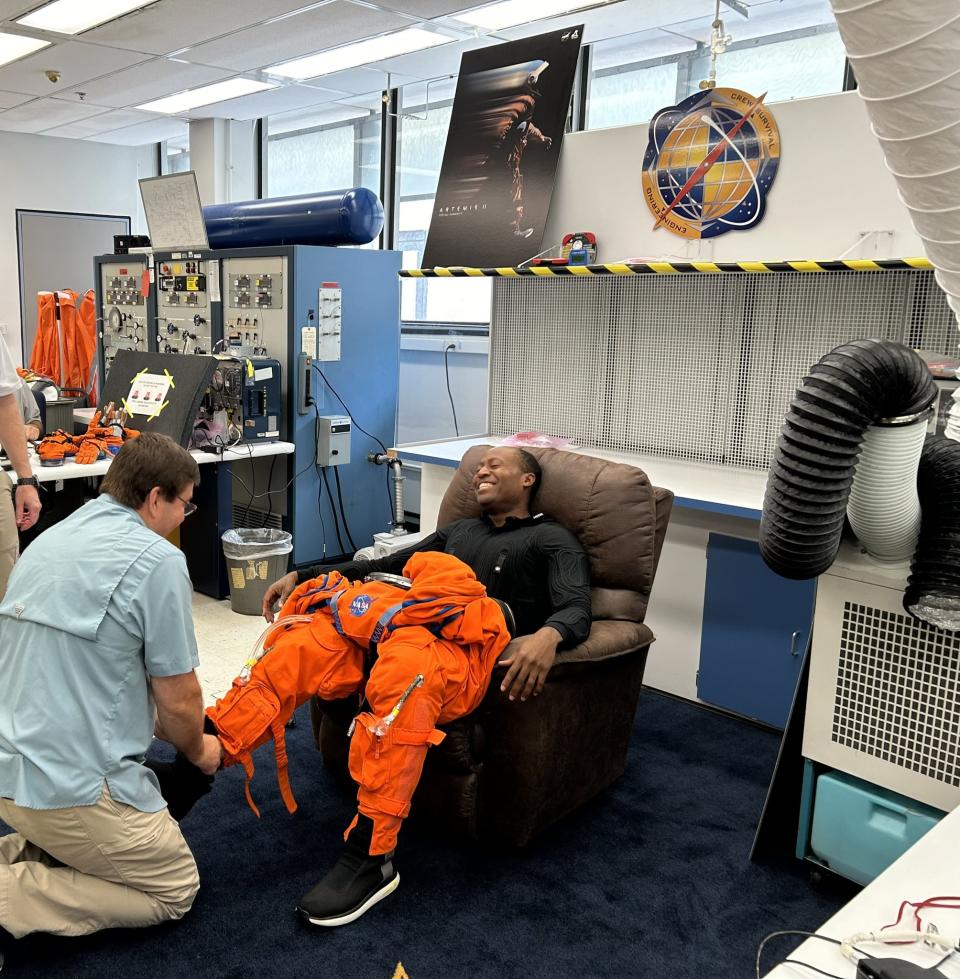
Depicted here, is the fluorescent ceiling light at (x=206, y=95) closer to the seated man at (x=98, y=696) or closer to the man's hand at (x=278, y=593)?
the man's hand at (x=278, y=593)

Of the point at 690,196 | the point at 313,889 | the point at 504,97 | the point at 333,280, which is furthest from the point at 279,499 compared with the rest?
the point at 313,889

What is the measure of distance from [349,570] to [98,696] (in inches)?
39.3

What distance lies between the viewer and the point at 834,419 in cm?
184

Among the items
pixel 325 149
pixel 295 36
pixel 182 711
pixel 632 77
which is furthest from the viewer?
pixel 325 149

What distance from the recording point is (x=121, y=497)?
6.46 feet

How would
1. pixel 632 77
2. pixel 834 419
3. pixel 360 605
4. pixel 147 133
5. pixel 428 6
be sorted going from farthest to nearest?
pixel 147 133
pixel 632 77
pixel 428 6
pixel 360 605
pixel 834 419

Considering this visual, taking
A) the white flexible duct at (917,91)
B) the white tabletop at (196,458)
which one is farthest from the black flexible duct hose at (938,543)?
the white tabletop at (196,458)

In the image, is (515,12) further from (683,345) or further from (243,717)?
(243,717)

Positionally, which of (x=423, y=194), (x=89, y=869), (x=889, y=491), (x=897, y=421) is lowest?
(x=89, y=869)

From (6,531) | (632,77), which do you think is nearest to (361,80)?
(632,77)

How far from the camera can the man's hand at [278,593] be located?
2.65 metres

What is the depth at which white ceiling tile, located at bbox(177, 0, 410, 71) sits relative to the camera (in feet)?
15.7

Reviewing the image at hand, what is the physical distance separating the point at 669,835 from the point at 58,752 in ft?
5.29

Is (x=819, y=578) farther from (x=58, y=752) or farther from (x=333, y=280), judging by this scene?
(x=333, y=280)
